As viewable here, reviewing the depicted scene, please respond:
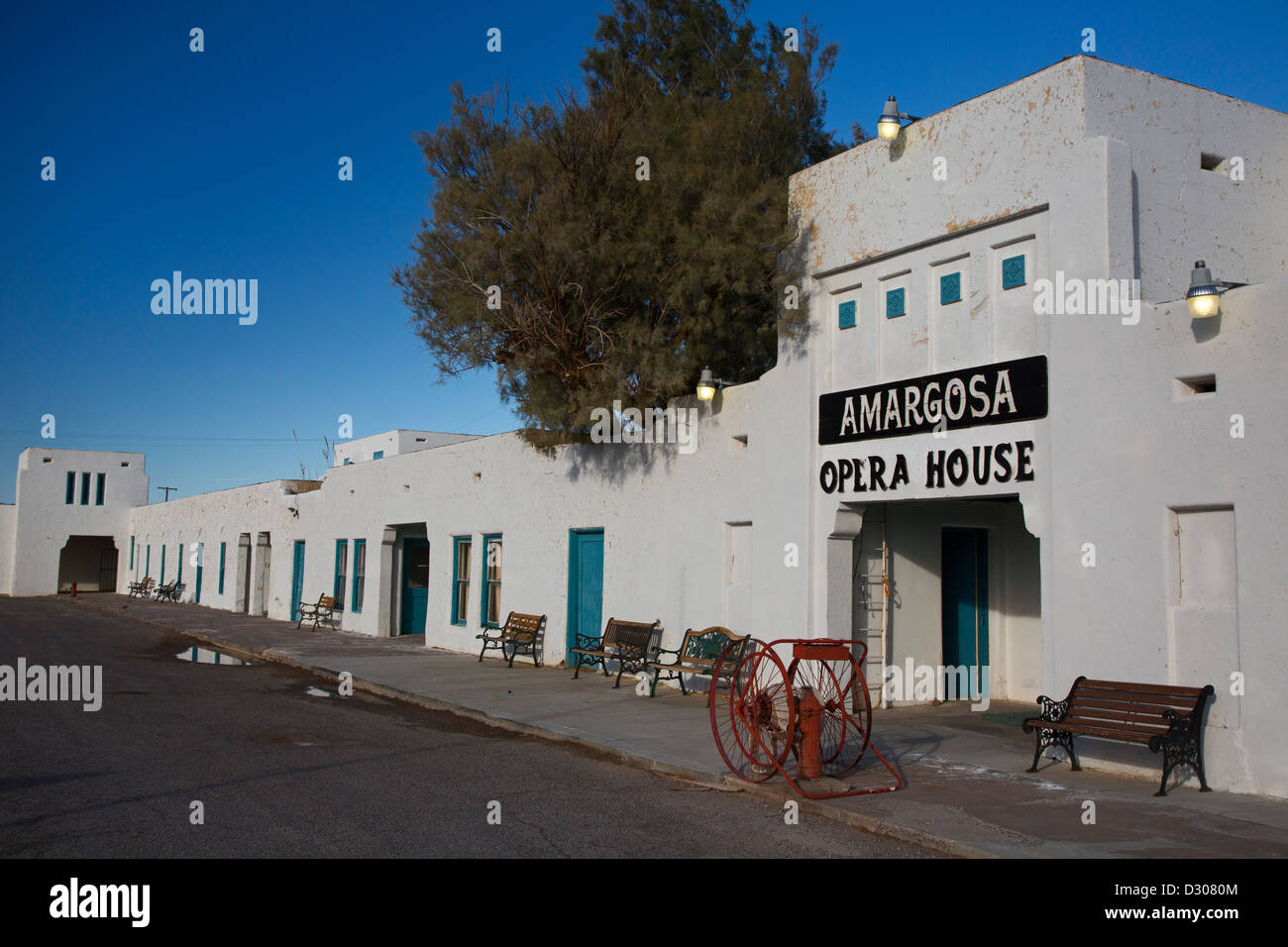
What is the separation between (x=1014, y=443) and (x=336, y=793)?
23.6ft

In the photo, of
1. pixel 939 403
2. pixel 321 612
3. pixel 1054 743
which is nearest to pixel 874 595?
pixel 939 403

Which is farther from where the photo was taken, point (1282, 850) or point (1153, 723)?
point (1153, 723)

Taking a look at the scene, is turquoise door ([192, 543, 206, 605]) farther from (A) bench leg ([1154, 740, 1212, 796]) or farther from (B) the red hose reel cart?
(A) bench leg ([1154, 740, 1212, 796])

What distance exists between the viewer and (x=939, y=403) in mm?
11320

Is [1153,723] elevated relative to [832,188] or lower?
lower

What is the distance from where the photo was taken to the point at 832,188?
13102 mm

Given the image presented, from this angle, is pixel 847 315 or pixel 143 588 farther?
pixel 143 588

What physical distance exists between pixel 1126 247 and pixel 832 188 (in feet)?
14.0

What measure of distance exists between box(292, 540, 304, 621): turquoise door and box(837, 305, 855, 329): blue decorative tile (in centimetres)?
2298

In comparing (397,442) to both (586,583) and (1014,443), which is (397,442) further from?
(1014,443)
